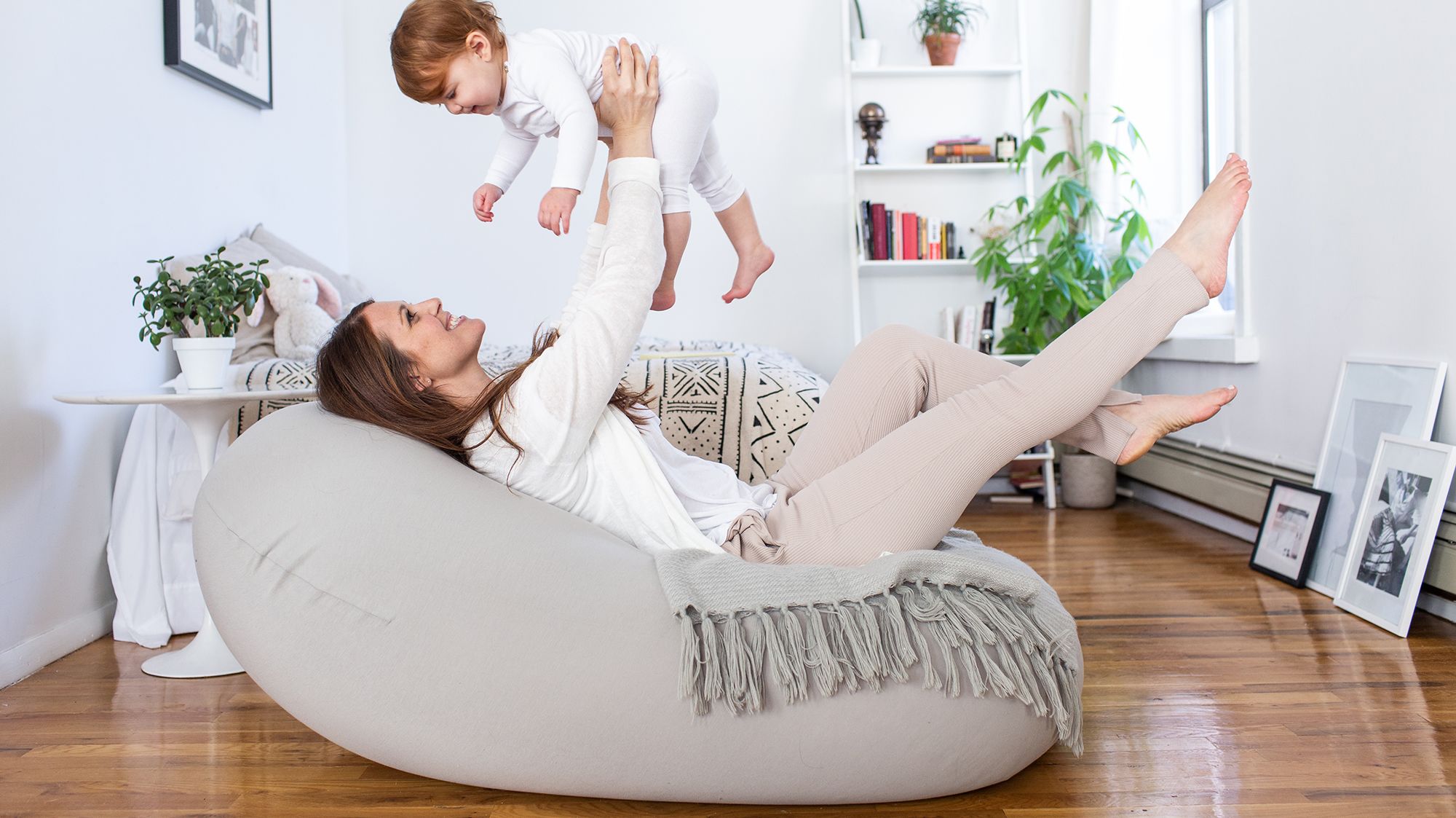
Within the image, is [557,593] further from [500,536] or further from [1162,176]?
[1162,176]

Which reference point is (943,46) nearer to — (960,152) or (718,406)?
(960,152)

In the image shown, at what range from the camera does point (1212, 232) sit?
1.63 metres

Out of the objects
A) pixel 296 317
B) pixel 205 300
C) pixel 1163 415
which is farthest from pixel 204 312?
pixel 1163 415

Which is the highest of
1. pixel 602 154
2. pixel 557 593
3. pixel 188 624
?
pixel 602 154

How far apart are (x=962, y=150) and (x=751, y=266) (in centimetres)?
247

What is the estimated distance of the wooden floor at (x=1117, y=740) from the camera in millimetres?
1460

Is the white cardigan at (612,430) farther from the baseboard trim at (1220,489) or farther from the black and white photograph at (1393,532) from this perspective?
the baseboard trim at (1220,489)

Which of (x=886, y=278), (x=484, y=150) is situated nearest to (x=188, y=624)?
(x=484, y=150)

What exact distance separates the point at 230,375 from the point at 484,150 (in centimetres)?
212

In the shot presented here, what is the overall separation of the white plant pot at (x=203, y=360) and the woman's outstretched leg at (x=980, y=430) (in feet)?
4.43

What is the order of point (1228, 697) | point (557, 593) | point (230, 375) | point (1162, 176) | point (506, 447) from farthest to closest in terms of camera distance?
point (1162, 176), point (230, 375), point (1228, 697), point (506, 447), point (557, 593)

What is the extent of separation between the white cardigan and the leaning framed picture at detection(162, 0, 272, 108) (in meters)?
1.90

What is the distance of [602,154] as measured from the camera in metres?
4.62

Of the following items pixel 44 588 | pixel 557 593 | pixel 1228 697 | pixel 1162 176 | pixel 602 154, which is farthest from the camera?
pixel 602 154
